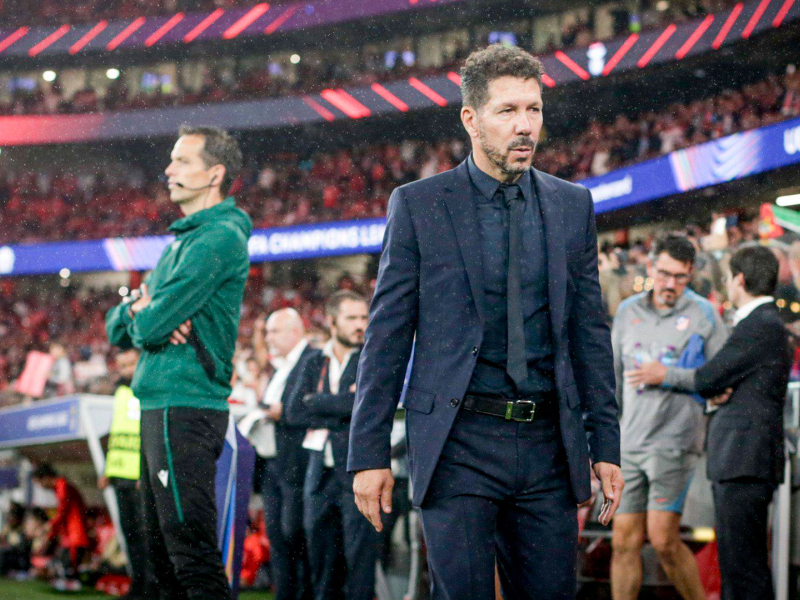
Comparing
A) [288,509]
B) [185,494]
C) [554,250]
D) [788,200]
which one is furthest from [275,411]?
[788,200]

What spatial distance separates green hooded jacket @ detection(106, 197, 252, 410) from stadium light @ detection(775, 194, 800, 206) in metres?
11.6

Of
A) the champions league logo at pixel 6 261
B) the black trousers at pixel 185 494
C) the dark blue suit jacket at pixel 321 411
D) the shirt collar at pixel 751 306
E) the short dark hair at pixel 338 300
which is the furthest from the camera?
the champions league logo at pixel 6 261

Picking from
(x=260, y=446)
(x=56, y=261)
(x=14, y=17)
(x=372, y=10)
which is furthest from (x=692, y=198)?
(x=14, y=17)

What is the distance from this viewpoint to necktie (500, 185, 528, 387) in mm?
2076

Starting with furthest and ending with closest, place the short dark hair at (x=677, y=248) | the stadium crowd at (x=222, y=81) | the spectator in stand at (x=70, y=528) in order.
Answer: the stadium crowd at (x=222, y=81)
the spectator in stand at (x=70, y=528)
the short dark hair at (x=677, y=248)

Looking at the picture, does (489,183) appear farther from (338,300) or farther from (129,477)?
(129,477)

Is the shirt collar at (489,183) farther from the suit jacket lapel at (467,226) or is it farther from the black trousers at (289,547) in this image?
the black trousers at (289,547)

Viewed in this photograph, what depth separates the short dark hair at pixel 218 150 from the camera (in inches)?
131

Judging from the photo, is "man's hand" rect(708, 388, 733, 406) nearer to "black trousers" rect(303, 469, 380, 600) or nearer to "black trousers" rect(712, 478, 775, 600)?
"black trousers" rect(712, 478, 775, 600)

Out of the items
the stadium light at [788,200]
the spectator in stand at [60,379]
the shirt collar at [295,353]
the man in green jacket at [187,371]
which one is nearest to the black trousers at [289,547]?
the shirt collar at [295,353]

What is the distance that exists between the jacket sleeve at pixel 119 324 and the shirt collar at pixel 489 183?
1387 mm

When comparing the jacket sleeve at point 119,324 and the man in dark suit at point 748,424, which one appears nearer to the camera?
the jacket sleeve at point 119,324

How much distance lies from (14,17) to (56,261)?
8552 millimetres

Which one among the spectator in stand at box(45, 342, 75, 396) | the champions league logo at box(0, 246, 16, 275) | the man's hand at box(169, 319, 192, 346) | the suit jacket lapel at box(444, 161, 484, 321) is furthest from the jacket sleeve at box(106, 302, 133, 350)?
the champions league logo at box(0, 246, 16, 275)
